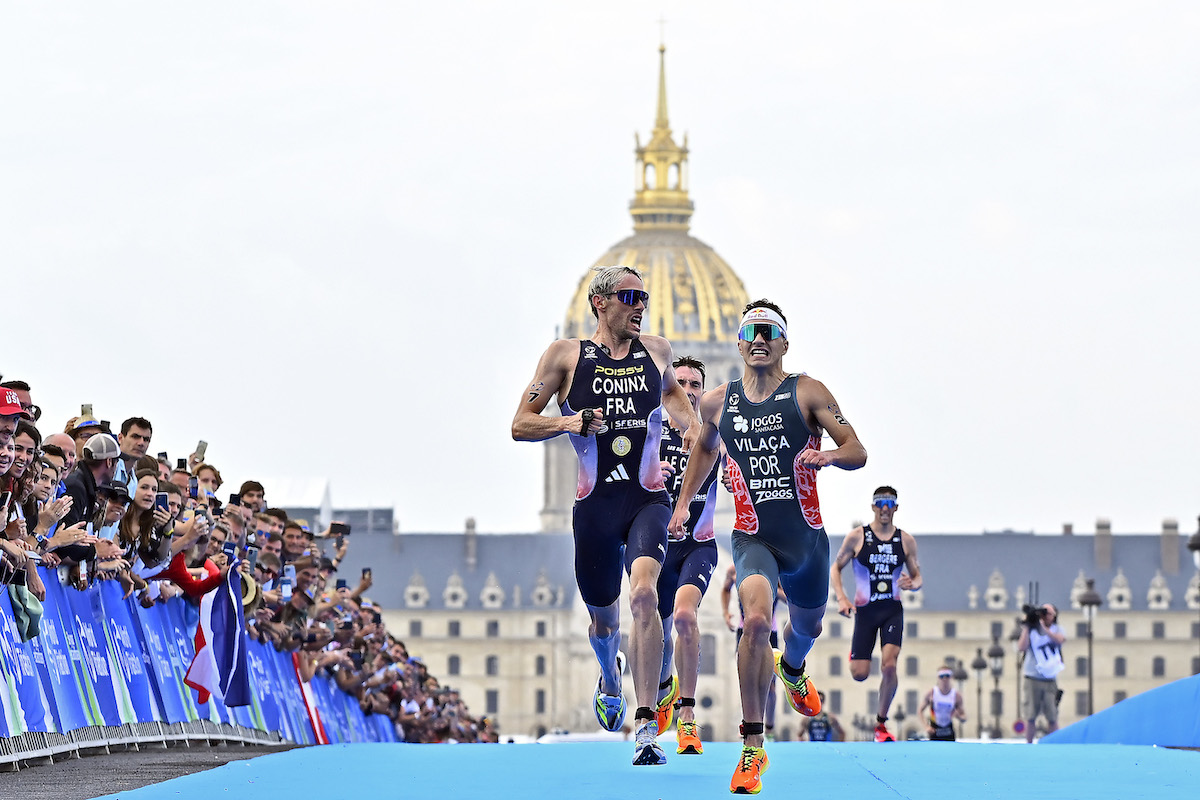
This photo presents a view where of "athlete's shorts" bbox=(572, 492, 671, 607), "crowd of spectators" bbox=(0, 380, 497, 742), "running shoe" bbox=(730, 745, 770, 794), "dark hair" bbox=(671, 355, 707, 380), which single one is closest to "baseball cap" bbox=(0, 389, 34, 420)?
"crowd of spectators" bbox=(0, 380, 497, 742)

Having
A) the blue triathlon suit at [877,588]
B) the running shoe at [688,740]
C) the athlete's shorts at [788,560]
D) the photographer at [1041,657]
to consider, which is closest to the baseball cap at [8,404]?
the athlete's shorts at [788,560]

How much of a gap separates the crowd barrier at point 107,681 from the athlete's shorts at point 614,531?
354cm

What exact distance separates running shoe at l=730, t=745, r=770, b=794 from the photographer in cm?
1527

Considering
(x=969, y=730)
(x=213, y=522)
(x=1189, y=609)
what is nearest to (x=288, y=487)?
(x=969, y=730)

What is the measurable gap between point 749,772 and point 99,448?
682 centimetres

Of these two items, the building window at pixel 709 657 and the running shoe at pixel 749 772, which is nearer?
the running shoe at pixel 749 772

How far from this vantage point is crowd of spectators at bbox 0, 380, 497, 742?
14992mm

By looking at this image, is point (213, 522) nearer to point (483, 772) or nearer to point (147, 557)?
point (147, 557)

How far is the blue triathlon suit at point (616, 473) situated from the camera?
551 inches

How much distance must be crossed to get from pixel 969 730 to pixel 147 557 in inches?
4964

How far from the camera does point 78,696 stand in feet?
54.2

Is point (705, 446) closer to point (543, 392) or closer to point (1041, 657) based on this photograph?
point (543, 392)

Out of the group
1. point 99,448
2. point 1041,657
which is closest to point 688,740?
point 99,448

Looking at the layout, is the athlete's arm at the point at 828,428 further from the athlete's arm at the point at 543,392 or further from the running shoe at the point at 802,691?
the running shoe at the point at 802,691
